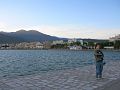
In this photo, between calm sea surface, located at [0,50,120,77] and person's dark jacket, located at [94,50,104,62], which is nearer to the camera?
person's dark jacket, located at [94,50,104,62]

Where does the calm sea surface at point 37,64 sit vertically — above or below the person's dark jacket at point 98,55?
below

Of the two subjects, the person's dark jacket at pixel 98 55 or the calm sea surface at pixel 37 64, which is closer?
the person's dark jacket at pixel 98 55

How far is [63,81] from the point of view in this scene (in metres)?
11.8

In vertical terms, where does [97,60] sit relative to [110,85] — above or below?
above

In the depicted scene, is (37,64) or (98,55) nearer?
(98,55)

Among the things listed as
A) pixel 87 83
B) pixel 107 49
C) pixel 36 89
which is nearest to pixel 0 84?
pixel 36 89

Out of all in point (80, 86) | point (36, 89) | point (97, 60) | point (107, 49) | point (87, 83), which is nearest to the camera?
point (36, 89)

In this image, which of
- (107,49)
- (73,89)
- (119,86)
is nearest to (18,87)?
(73,89)

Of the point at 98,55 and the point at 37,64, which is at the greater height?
the point at 98,55

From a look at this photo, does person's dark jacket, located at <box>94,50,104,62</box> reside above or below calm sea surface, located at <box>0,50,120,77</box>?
above

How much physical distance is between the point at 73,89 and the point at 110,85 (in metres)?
1.65

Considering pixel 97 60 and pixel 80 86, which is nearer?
pixel 80 86

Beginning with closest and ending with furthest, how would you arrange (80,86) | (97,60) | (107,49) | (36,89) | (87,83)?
1. (36,89)
2. (80,86)
3. (87,83)
4. (97,60)
5. (107,49)

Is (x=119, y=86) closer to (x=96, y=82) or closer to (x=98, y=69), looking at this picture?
(x=96, y=82)
